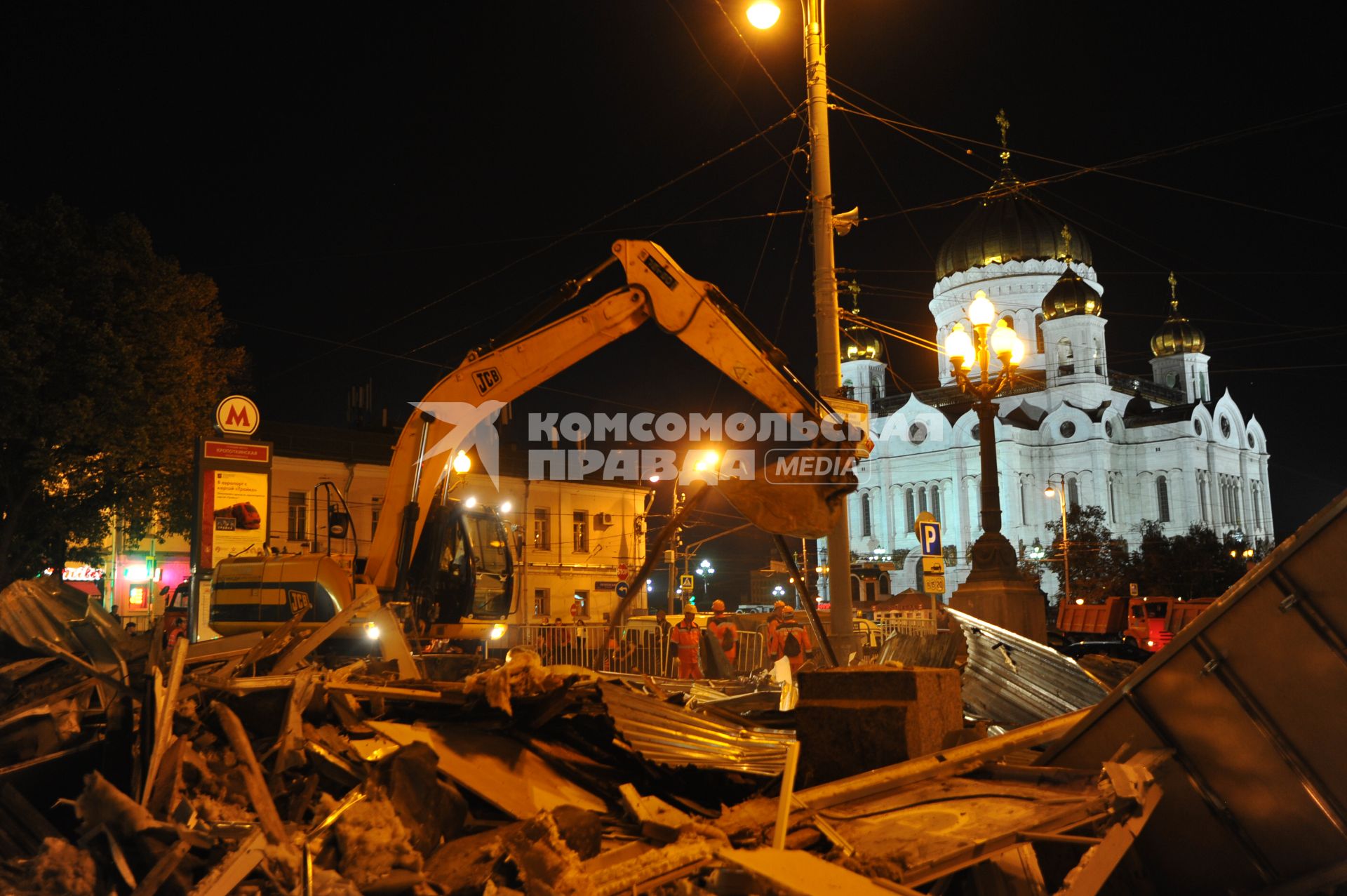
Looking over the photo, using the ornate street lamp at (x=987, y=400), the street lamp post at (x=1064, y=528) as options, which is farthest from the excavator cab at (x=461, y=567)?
the street lamp post at (x=1064, y=528)

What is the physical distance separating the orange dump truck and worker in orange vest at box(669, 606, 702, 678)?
49.3ft

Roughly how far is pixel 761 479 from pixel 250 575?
7.12 metres

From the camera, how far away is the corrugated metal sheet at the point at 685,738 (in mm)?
5812

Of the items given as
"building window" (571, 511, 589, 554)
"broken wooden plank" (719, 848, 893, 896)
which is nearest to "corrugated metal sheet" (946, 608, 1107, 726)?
"broken wooden plank" (719, 848, 893, 896)

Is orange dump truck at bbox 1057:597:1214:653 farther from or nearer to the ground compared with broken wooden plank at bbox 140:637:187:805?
nearer to the ground

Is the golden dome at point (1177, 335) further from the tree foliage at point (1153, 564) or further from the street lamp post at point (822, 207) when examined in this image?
the street lamp post at point (822, 207)

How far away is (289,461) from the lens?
42.4 meters

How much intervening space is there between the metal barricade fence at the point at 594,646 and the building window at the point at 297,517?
25782mm

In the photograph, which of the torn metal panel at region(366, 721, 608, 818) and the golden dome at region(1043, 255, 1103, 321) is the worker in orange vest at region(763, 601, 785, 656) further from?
the golden dome at region(1043, 255, 1103, 321)

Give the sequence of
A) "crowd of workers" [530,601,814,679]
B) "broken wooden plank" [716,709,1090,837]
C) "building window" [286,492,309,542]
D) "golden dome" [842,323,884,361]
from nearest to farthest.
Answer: "broken wooden plank" [716,709,1090,837], "crowd of workers" [530,601,814,679], "building window" [286,492,309,542], "golden dome" [842,323,884,361]

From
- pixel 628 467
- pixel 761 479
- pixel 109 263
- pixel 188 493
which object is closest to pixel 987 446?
pixel 761 479

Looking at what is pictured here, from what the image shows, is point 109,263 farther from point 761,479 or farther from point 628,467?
point 628,467

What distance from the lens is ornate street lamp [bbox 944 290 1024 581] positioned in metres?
14.5

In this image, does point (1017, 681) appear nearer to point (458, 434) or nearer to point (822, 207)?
point (822, 207)
